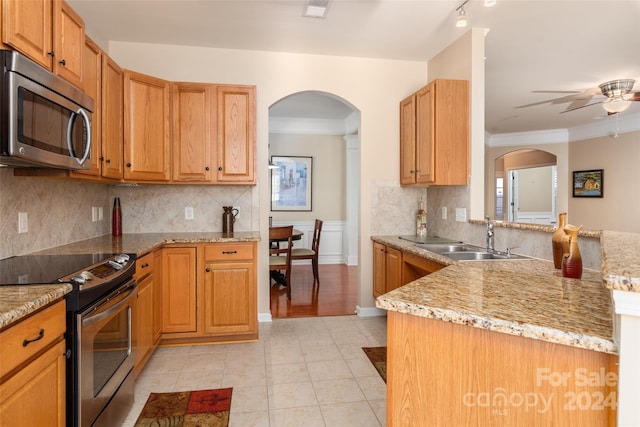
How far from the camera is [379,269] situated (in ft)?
12.1

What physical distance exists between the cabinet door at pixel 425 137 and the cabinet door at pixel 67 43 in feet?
8.35

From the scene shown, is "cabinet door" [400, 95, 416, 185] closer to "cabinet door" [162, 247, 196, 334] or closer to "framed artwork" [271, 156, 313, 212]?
"cabinet door" [162, 247, 196, 334]

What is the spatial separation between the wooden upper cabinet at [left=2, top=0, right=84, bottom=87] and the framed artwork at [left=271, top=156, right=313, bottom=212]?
4.68m

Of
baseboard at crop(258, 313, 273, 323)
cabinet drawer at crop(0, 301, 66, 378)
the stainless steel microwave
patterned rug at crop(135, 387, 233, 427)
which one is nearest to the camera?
cabinet drawer at crop(0, 301, 66, 378)

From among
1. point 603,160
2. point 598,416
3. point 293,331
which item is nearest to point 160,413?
point 293,331

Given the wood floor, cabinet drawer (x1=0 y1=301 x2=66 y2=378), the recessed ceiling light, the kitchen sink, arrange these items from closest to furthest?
cabinet drawer (x1=0 y1=301 x2=66 y2=378)
the kitchen sink
the recessed ceiling light
the wood floor

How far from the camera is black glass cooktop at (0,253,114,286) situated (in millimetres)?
1517

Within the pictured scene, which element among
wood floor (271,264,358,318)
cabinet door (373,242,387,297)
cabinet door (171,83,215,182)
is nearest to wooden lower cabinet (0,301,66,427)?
cabinet door (171,83,215,182)

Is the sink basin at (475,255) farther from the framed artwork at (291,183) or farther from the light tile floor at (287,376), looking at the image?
the framed artwork at (291,183)

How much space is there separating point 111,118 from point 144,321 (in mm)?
1469

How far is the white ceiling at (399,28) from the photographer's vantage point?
2797 millimetres

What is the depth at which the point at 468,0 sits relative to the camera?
8.62ft

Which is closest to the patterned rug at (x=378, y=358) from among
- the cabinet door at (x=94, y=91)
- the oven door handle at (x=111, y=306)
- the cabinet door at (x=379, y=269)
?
the cabinet door at (x=379, y=269)

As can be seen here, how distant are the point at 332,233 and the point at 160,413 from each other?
16.9 feet
